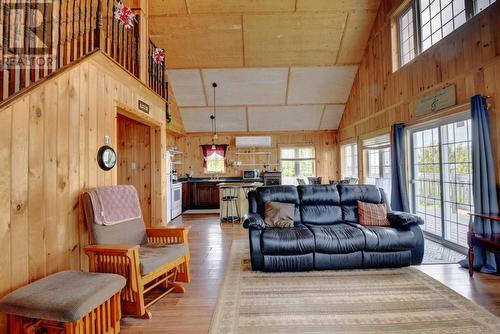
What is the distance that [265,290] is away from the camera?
2.61m

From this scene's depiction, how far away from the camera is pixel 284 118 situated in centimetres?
800

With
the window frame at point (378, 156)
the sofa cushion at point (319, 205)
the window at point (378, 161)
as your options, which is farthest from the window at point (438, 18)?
the sofa cushion at point (319, 205)

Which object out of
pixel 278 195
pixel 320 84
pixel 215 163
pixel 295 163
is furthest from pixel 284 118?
pixel 278 195

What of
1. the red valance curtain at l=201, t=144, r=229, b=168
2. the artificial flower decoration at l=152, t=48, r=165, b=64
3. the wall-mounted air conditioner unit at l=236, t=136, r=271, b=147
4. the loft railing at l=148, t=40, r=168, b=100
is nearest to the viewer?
the loft railing at l=148, t=40, r=168, b=100

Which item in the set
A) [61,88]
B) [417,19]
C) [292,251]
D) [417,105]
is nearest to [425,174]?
[417,105]

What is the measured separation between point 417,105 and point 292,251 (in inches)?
132

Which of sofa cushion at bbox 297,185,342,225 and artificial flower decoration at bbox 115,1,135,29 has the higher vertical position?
artificial flower decoration at bbox 115,1,135,29

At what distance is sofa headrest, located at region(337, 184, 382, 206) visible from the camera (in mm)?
3746

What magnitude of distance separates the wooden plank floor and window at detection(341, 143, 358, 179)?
14.5 feet

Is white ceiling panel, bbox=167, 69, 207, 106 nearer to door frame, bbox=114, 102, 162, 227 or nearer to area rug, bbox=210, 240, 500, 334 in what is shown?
door frame, bbox=114, 102, 162, 227

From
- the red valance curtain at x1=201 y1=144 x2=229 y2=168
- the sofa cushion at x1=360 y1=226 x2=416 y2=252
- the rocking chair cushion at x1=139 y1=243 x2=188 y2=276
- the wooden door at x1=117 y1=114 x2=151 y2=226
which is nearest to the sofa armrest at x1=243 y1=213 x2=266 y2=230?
the rocking chair cushion at x1=139 y1=243 x2=188 y2=276

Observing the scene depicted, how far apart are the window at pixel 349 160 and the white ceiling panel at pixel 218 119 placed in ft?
10.7

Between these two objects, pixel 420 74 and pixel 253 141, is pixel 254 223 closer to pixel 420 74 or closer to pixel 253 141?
pixel 420 74

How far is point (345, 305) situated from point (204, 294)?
134 cm
